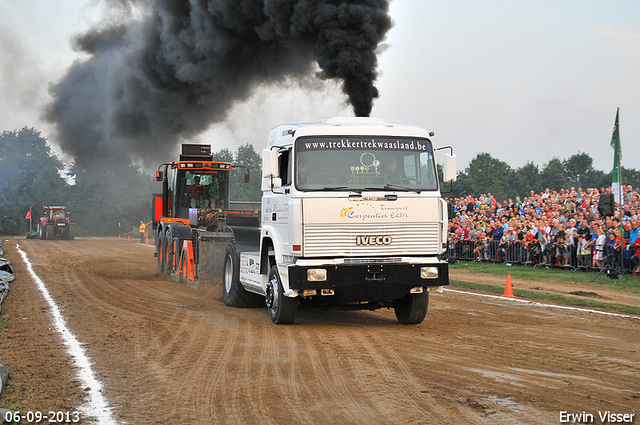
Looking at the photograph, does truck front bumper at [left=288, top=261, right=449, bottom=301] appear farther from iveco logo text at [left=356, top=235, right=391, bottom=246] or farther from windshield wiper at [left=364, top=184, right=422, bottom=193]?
windshield wiper at [left=364, top=184, right=422, bottom=193]

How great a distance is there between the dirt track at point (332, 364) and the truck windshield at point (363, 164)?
2042 millimetres

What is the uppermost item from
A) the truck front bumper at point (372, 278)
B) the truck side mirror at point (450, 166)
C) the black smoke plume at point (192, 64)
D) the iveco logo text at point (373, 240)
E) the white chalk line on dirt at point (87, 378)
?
the black smoke plume at point (192, 64)

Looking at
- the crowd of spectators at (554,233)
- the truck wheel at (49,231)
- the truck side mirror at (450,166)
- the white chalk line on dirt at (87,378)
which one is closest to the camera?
the white chalk line on dirt at (87,378)

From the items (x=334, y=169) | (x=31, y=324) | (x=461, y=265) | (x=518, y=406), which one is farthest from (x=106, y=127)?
(x=518, y=406)

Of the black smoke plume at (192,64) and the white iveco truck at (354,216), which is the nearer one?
the white iveco truck at (354,216)

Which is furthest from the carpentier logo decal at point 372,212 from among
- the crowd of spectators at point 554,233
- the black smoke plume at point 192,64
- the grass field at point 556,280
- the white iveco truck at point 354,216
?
the crowd of spectators at point 554,233

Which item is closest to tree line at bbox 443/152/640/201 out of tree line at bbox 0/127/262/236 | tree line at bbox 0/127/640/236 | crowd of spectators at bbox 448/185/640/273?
tree line at bbox 0/127/640/236

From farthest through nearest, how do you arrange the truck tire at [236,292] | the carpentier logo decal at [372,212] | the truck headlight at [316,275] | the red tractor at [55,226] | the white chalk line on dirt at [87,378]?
1. the red tractor at [55,226]
2. the truck tire at [236,292]
3. the carpentier logo decal at [372,212]
4. the truck headlight at [316,275]
5. the white chalk line on dirt at [87,378]

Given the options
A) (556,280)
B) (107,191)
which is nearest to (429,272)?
(556,280)

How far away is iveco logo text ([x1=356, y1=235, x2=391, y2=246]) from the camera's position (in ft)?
28.5

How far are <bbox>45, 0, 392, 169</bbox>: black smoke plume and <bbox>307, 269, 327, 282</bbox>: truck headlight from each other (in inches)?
264

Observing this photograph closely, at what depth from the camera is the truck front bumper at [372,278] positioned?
8523 millimetres

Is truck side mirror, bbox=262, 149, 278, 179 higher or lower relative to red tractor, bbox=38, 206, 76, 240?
higher

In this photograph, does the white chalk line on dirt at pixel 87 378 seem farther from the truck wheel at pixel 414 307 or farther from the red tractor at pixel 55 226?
the red tractor at pixel 55 226
